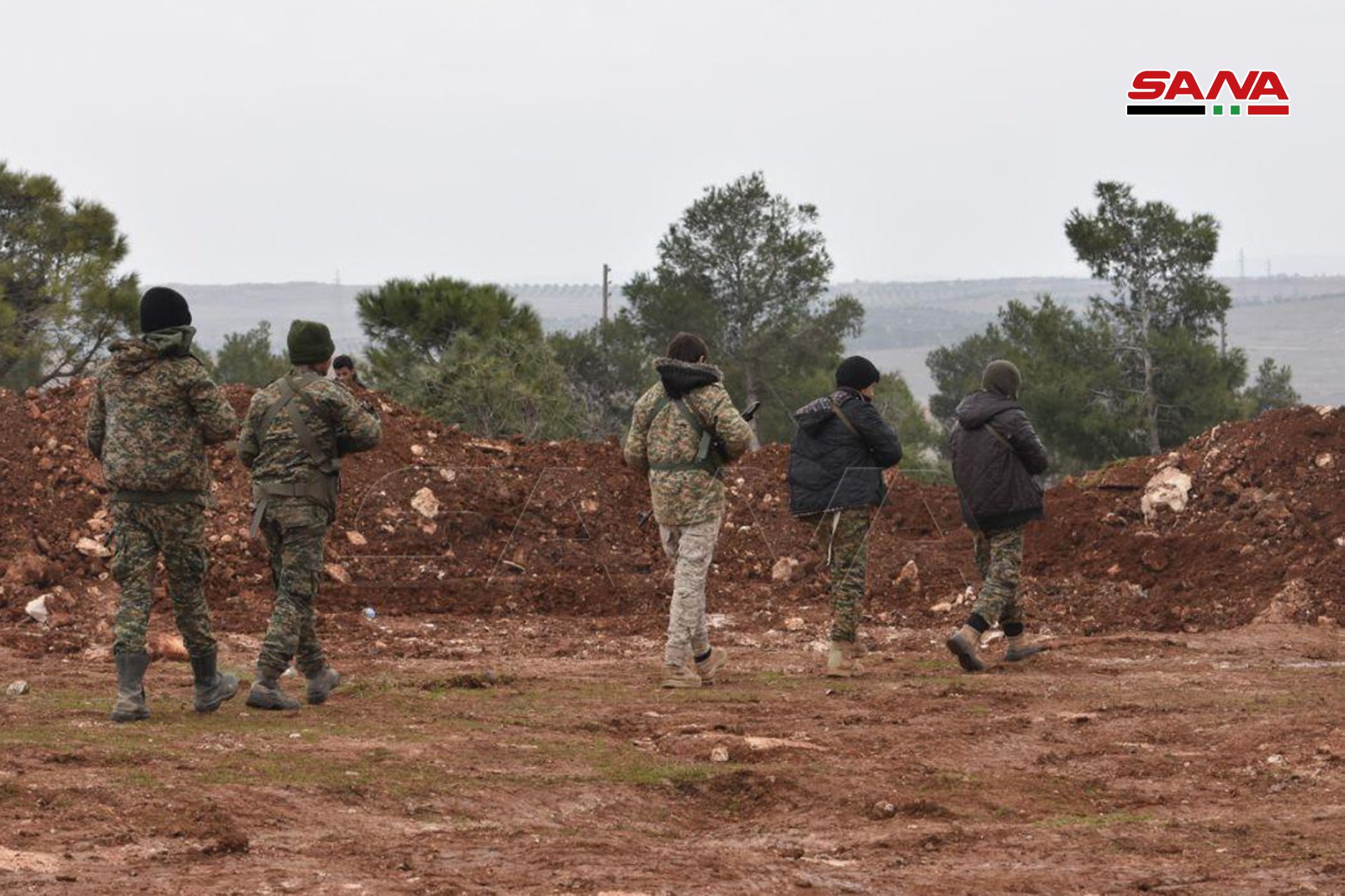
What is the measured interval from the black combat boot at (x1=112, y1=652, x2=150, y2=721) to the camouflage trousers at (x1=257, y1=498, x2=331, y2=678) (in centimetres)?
65

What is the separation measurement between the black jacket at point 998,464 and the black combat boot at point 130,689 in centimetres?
504

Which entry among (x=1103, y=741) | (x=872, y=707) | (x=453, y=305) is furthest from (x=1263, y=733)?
(x=453, y=305)

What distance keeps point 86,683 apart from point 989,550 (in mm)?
5629

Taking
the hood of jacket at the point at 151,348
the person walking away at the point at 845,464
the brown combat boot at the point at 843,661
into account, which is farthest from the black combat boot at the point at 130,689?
the brown combat boot at the point at 843,661

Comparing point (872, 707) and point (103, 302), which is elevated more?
point (103, 302)

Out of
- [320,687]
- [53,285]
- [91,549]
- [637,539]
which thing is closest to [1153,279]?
[53,285]

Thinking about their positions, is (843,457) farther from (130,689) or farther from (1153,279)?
(1153,279)

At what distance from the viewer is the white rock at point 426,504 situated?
56.6ft

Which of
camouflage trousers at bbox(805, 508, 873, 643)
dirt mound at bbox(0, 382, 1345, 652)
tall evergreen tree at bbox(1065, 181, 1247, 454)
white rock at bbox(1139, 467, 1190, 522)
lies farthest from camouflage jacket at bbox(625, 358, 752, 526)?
tall evergreen tree at bbox(1065, 181, 1247, 454)

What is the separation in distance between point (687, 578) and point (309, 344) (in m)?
2.66

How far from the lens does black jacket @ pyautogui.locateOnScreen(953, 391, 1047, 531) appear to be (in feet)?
37.3

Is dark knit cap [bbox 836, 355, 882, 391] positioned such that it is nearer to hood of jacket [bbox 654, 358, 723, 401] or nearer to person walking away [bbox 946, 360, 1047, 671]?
person walking away [bbox 946, 360, 1047, 671]

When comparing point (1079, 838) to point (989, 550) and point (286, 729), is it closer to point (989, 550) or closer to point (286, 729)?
point (286, 729)

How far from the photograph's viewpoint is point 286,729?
8844mm
